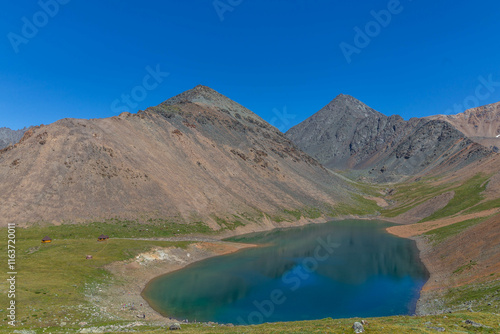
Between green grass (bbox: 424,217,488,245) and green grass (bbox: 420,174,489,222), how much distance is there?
30.6m

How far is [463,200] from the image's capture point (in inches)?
4943

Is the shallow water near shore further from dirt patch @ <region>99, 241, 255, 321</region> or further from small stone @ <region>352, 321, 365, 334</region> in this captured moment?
small stone @ <region>352, 321, 365, 334</region>

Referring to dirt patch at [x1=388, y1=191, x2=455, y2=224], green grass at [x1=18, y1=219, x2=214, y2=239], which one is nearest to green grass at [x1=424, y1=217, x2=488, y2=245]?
dirt patch at [x1=388, y1=191, x2=455, y2=224]

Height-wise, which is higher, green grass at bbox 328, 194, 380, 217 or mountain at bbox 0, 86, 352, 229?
mountain at bbox 0, 86, 352, 229

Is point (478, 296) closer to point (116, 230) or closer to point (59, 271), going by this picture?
point (59, 271)

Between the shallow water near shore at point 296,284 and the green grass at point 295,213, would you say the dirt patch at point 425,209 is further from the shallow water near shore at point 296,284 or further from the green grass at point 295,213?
the green grass at point 295,213

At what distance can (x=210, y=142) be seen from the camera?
164375mm

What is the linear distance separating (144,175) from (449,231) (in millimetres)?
100282

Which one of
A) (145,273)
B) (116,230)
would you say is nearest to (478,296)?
(145,273)

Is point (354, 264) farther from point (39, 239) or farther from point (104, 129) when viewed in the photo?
point (104, 129)

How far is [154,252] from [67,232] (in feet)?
91.1

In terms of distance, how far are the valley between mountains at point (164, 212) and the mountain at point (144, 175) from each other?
1.67 feet

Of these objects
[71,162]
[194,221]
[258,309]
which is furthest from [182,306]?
[71,162]

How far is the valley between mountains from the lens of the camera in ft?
141
